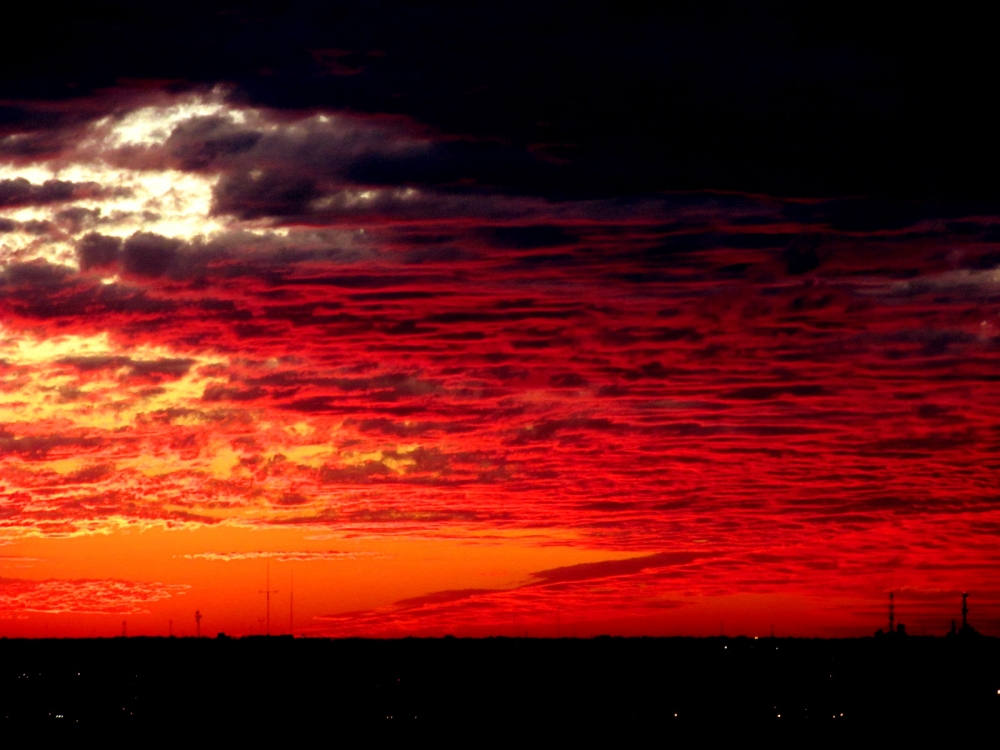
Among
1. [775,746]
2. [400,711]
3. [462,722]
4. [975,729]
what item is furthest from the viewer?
[400,711]

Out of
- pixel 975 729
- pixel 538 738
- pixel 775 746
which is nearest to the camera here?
pixel 775 746

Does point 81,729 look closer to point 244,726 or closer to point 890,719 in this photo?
point 244,726

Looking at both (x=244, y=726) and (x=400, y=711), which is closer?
(x=244, y=726)

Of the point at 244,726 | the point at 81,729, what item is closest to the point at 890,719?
the point at 244,726

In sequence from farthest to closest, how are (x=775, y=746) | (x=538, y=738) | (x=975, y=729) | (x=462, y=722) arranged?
(x=462, y=722) → (x=975, y=729) → (x=538, y=738) → (x=775, y=746)

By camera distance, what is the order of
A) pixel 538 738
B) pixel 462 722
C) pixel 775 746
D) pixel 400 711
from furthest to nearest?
1. pixel 400 711
2. pixel 462 722
3. pixel 538 738
4. pixel 775 746

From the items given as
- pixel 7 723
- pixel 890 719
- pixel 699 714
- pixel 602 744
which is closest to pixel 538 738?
pixel 602 744

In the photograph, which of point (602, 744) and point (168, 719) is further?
point (168, 719)

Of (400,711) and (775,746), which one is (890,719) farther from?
(400,711)
